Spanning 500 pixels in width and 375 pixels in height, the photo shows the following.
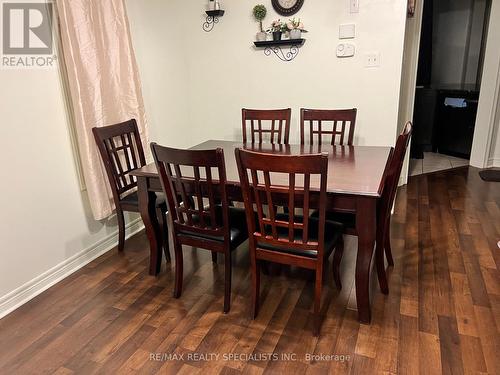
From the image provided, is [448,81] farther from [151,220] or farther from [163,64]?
[151,220]

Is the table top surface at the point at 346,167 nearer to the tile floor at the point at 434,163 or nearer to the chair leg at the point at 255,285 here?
the chair leg at the point at 255,285

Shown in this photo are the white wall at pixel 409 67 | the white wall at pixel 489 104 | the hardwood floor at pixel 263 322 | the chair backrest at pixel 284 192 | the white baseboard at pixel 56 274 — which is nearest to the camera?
the chair backrest at pixel 284 192

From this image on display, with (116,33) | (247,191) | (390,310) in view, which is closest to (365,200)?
(247,191)

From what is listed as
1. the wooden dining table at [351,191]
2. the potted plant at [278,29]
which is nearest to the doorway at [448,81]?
the potted plant at [278,29]

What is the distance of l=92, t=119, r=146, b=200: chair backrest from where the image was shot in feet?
8.48

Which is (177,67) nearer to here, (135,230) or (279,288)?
(135,230)

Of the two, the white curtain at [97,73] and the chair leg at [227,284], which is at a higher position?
the white curtain at [97,73]

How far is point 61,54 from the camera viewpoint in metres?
2.46

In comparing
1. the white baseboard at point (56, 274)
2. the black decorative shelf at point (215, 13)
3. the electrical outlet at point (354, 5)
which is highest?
the black decorative shelf at point (215, 13)

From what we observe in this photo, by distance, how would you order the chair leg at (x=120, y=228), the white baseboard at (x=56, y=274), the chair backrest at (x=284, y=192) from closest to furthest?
the chair backrest at (x=284, y=192) < the white baseboard at (x=56, y=274) < the chair leg at (x=120, y=228)

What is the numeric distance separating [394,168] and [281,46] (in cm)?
188

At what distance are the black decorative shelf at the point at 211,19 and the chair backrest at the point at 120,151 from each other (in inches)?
52.4

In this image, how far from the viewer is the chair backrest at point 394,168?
188cm

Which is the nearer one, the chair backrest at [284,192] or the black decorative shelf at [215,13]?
the chair backrest at [284,192]
